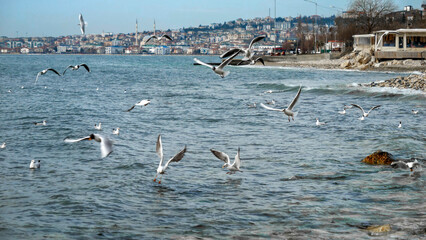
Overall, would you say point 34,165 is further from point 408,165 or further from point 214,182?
point 408,165

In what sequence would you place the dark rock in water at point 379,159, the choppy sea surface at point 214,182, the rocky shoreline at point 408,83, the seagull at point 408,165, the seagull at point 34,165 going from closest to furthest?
the choppy sea surface at point 214,182 < the seagull at point 408,165 < the seagull at point 34,165 < the dark rock in water at point 379,159 < the rocky shoreline at point 408,83

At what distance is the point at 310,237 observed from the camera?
8.03m

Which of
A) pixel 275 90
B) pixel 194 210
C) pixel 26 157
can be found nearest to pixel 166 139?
pixel 26 157

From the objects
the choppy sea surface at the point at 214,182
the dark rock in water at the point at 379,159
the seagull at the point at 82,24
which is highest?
the seagull at the point at 82,24

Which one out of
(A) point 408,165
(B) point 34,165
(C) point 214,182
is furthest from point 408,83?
(B) point 34,165

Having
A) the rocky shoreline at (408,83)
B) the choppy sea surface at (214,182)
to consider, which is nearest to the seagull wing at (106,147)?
the choppy sea surface at (214,182)

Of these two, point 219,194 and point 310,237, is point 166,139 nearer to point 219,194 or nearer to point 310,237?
point 219,194

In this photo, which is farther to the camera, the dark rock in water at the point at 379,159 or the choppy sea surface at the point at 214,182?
the dark rock in water at the point at 379,159

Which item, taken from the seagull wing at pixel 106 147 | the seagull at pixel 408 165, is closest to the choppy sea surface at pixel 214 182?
the seagull at pixel 408 165

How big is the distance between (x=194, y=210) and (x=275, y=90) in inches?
1201

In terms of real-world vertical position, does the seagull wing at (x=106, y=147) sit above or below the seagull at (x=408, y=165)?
above

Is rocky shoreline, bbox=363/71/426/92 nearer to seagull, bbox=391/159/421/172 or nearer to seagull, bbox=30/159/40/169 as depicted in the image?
seagull, bbox=391/159/421/172

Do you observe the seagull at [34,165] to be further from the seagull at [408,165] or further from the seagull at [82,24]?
the seagull at [408,165]

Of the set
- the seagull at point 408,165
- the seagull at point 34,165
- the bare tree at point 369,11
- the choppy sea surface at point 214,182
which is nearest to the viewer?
the choppy sea surface at point 214,182
